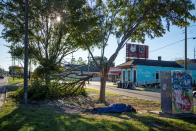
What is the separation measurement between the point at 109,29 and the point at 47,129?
591 inches

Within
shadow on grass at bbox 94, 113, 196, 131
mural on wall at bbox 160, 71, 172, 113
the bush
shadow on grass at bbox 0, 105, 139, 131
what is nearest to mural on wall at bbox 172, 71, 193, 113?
mural on wall at bbox 160, 71, 172, 113

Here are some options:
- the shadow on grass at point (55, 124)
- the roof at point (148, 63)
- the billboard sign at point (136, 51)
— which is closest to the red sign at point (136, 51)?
the billboard sign at point (136, 51)

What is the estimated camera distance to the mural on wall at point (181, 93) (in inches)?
574

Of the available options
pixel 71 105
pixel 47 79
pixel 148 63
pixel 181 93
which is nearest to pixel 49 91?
pixel 47 79

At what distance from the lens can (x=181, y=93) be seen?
14.6 meters

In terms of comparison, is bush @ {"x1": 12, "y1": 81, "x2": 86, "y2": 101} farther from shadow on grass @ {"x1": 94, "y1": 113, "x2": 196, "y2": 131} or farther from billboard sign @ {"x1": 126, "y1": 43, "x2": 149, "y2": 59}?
billboard sign @ {"x1": 126, "y1": 43, "x2": 149, "y2": 59}

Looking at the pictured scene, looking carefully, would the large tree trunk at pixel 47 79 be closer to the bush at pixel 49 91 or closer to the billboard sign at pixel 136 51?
the bush at pixel 49 91

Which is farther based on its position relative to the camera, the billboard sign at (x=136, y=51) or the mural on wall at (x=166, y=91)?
the billboard sign at (x=136, y=51)

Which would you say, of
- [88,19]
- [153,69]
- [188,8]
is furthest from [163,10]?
[153,69]

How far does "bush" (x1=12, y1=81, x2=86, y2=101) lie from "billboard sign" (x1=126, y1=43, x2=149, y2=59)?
48029mm

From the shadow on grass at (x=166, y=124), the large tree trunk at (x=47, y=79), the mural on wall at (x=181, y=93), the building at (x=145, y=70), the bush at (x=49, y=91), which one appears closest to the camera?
the shadow on grass at (x=166, y=124)

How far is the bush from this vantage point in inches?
918

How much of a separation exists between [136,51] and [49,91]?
169 feet

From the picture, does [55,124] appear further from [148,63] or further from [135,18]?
[148,63]
